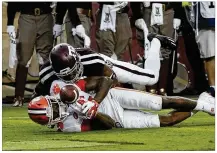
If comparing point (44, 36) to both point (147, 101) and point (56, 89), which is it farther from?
point (147, 101)

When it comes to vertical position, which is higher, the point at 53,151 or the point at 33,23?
the point at 33,23


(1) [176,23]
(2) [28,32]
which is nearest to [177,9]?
(1) [176,23]

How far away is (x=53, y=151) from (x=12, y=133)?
3.63 feet

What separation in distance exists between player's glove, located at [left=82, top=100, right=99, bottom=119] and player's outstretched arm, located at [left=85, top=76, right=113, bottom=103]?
94 mm

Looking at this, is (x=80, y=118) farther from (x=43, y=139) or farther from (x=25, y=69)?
(x=25, y=69)

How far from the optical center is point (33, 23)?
8.92 meters

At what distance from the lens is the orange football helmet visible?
624 centimetres

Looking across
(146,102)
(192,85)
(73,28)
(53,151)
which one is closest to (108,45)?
(73,28)

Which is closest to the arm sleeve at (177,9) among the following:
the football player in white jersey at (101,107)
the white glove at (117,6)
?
the white glove at (117,6)

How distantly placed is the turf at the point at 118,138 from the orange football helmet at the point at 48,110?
124mm

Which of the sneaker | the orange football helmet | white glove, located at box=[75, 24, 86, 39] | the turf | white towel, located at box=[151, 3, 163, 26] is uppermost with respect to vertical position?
white towel, located at box=[151, 3, 163, 26]

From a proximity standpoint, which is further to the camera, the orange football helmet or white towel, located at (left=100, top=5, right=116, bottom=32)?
white towel, located at (left=100, top=5, right=116, bottom=32)

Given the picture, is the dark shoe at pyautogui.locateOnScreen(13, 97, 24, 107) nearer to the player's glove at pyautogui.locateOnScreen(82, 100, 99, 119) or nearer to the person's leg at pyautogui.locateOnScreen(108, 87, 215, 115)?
the person's leg at pyautogui.locateOnScreen(108, 87, 215, 115)

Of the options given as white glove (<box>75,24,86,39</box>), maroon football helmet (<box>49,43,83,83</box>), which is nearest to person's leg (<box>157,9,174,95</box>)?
white glove (<box>75,24,86,39</box>)
